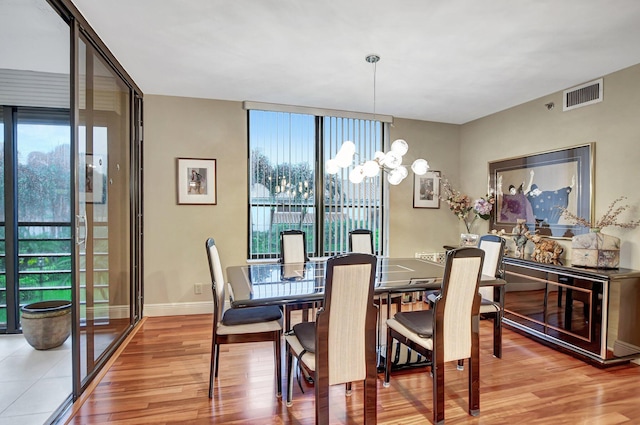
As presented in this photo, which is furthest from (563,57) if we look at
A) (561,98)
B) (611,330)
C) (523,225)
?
(611,330)

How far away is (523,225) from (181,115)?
169 inches

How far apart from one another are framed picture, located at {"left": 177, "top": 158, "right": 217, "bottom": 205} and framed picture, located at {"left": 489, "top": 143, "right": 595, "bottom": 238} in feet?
12.2

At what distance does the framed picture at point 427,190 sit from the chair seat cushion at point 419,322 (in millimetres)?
2711

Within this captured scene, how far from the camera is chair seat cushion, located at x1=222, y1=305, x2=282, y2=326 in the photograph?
233 cm

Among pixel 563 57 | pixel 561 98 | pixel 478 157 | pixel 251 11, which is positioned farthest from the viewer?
pixel 478 157

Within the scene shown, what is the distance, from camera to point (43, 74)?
288 cm

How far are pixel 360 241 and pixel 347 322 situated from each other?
2052mm

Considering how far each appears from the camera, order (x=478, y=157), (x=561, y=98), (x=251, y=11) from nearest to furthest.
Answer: (x=251, y=11)
(x=561, y=98)
(x=478, y=157)

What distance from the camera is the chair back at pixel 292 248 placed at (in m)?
3.56

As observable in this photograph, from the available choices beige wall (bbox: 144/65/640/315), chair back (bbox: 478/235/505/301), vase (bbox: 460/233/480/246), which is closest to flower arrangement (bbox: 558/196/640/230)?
beige wall (bbox: 144/65/640/315)

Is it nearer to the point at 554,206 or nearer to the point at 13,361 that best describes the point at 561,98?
the point at 554,206

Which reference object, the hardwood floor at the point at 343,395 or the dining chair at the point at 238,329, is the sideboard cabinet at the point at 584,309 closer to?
the hardwood floor at the point at 343,395

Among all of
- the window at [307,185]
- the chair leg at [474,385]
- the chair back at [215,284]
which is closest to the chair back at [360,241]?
the window at [307,185]

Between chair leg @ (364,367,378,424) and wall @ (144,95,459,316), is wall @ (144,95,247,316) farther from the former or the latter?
chair leg @ (364,367,378,424)
